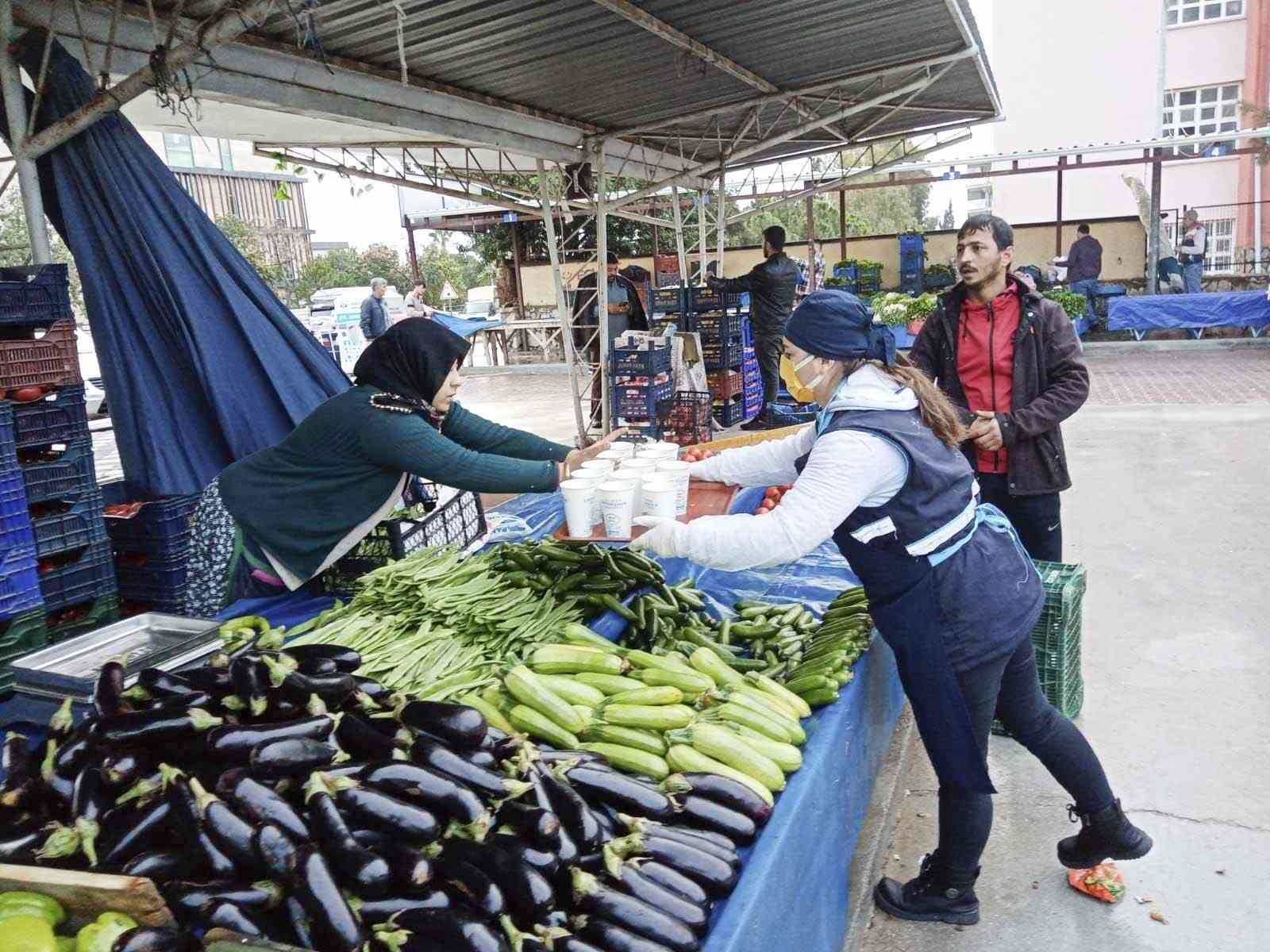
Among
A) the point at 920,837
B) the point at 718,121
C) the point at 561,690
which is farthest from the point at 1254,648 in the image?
the point at 718,121

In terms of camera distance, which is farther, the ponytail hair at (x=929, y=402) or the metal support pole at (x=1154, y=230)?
the metal support pole at (x=1154, y=230)

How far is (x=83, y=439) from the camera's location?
3.92 metres

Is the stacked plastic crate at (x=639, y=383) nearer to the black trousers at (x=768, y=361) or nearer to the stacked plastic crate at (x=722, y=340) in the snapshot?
the stacked plastic crate at (x=722, y=340)

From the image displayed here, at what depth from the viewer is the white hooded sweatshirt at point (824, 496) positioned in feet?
7.81

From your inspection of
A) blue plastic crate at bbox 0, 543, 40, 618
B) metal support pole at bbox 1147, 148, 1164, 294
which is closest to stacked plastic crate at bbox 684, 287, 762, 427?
blue plastic crate at bbox 0, 543, 40, 618

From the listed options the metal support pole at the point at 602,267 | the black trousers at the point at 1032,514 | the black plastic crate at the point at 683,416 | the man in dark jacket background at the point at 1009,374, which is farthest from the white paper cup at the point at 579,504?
the black plastic crate at the point at 683,416

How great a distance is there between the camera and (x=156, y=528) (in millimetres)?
4219

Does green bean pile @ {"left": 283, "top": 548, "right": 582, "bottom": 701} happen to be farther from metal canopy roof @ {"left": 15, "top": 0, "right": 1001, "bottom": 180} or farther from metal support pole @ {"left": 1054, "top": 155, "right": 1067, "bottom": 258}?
metal support pole @ {"left": 1054, "top": 155, "right": 1067, "bottom": 258}

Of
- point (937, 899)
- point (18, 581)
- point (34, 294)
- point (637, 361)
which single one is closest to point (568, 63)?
point (637, 361)

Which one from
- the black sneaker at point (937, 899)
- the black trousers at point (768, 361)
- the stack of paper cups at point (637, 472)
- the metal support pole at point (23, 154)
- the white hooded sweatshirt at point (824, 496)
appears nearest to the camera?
the white hooded sweatshirt at point (824, 496)

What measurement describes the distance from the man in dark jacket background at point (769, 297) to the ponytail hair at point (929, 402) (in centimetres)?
757

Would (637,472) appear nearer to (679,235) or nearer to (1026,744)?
(1026,744)

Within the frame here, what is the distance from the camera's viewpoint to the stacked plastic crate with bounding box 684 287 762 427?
10.5 meters

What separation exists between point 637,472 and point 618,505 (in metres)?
0.26
